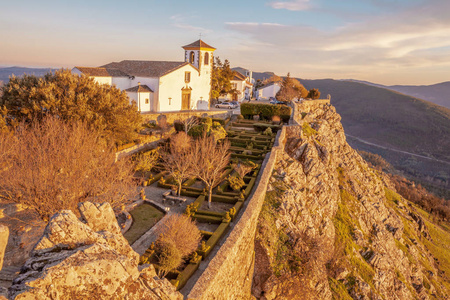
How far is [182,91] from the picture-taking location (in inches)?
2056

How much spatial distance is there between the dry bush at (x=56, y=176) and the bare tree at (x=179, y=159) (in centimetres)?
572

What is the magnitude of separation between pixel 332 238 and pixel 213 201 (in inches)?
621

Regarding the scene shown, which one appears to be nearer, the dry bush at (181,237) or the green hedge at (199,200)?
the dry bush at (181,237)

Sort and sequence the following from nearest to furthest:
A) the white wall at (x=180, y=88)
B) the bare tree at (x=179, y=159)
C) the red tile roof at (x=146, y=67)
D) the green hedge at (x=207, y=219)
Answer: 1. the green hedge at (x=207, y=219)
2. the bare tree at (x=179, y=159)
3. the white wall at (x=180, y=88)
4. the red tile roof at (x=146, y=67)

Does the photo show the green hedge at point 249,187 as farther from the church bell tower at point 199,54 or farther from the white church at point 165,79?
the church bell tower at point 199,54

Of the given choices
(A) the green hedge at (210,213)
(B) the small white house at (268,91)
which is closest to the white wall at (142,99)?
(A) the green hedge at (210,213)

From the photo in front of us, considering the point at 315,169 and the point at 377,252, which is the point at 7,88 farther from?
the point at 377,252

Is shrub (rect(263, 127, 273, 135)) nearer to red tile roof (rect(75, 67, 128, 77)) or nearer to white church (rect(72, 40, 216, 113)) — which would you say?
white church (rect(72, 40, 216, 113))

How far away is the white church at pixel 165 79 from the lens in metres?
47.0

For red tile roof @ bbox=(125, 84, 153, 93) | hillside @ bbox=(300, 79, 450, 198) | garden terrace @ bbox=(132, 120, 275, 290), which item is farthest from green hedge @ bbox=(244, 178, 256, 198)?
hillside @ bbox=(300, 79, 450, 198)

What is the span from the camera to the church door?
2077 inches

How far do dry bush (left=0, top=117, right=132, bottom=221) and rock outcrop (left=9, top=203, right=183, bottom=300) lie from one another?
→ 26.0ft

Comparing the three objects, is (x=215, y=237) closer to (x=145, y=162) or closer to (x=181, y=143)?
(x=145, y=162)

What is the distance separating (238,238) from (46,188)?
11.1 m
